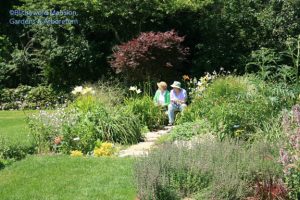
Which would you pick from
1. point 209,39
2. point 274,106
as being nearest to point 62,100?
point 209,39

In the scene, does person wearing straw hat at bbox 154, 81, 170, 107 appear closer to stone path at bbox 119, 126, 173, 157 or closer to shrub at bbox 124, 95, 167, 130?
shrub at bbox 124, 95, 167, 130

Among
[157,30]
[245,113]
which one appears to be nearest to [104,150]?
[245,113]

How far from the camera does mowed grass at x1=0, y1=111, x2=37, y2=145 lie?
837cm

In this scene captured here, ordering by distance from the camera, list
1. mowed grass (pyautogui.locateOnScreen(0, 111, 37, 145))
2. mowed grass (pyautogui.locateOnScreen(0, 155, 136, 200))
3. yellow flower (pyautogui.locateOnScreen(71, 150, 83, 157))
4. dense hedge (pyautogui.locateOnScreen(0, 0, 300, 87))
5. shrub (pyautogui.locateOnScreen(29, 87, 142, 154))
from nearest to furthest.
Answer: mowed grass (pyautogui.locateOnScreen(0, 155, 136, 200)), yellow flower (pyautogui.locateOnScreen(71, 150, 83, 157)), shrub (pyautogui.locateOnScreen(29, 87, 142, 154)), mowed grass (pyautogui.locateOnScreen(0, 111, 37, 145)), dense hedge (pyautogui.locateOnScreen(0, 0, 300, 87))

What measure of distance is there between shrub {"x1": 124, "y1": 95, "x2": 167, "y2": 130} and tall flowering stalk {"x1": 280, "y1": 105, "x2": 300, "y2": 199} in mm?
5729

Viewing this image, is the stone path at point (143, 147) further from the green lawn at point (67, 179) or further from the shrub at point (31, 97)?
the shrub at point (31, 97)

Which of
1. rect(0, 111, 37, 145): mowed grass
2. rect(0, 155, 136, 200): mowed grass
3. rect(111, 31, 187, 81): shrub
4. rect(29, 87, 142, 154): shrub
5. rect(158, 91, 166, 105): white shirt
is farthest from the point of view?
rect(111, 31, 187, 81): shrub

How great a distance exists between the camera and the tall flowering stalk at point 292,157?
411 cm

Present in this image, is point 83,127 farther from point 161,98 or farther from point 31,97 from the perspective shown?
point 31,97

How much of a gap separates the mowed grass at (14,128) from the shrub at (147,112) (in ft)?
7.23

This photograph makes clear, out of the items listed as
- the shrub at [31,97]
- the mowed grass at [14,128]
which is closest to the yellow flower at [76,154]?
the mowed grass at [14,128]

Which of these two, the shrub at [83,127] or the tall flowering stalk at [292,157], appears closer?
the tall flowering stalk at [292,157]

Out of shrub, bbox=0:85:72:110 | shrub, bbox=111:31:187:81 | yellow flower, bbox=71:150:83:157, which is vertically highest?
shrub, bbox=111:31:187:81

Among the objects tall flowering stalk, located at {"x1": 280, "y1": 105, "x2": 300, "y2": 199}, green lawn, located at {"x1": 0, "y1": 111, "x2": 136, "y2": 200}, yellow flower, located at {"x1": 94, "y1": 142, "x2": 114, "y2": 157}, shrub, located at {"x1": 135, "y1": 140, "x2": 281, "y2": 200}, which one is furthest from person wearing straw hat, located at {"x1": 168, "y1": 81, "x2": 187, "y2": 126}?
tall flowering stalk, located at {"x1": 280, "y1": 105, "x2": 300, "y2": 199}
